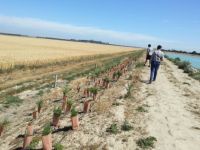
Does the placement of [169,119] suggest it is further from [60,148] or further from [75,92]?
[75,92]

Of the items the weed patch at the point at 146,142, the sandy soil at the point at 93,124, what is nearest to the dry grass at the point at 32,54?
the sandy soil at the point at 93,124

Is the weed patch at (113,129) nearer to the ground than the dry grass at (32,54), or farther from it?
farther from it

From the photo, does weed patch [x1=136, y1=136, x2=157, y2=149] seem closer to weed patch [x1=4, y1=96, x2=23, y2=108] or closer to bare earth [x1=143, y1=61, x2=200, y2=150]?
bare earth [x1=143, y1=61, x2=200, y2=150]

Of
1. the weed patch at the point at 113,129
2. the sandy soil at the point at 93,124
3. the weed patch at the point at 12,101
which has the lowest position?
the weed patch at the point at 12,101

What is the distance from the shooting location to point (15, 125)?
9.95 meters

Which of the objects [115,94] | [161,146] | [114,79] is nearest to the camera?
[161,146]

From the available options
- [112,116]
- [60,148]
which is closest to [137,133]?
[112,116]

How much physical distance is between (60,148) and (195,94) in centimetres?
915

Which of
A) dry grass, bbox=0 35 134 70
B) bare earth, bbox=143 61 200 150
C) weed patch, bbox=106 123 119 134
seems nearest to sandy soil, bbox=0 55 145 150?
weed patch, bbox=106 123 119 134

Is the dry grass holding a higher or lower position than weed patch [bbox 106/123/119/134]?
lower

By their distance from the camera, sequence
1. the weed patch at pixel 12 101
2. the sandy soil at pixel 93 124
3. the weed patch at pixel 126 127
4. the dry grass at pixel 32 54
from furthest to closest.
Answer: the dry grass at pixel 32 54 < the weed patch at pixel 12 101 < the weed patch at pixel 126 127 < the sandy soil at pixel 93 124

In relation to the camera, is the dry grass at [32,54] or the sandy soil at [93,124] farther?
the dry grass at [32,54]

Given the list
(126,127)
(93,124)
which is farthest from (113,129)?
(93,124)

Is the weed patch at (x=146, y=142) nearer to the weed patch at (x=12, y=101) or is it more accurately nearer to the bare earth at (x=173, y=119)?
the bare earth at (x=173, y=119)
